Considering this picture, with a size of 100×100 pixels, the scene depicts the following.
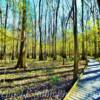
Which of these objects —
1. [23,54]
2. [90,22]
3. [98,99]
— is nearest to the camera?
[98,99]

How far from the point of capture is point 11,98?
27.7 ft

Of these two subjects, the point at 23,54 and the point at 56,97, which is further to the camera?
the point at 23,54

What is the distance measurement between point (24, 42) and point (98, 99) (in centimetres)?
1413

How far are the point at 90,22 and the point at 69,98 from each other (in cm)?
3779

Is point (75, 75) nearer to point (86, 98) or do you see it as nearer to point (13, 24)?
point (86, 98)

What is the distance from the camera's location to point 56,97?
8.41m

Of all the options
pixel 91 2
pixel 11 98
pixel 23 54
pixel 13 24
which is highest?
pixel 91 2

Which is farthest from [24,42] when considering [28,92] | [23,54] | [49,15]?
[49,15]

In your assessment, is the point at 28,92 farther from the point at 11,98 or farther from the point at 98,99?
the point at 98,99

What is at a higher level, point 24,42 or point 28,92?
point 24,42

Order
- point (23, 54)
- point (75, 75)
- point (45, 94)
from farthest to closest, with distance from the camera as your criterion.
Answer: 1. point (23, 54)
2. point (75, 75)
3. point (45, 94)

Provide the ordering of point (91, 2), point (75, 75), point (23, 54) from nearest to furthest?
point (75, 75) → point (23, 54) → point (91, 2)

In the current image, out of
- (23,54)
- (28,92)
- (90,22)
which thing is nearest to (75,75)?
(28,92)

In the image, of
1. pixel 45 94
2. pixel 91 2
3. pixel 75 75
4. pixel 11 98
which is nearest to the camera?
pixel 11 98
